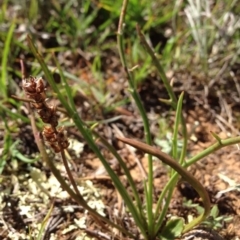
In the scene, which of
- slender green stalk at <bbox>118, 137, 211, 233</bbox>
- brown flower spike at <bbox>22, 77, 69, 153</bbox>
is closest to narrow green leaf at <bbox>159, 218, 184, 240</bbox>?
slender green stalk at <bbox>118, 137, 211, 233</bbox>

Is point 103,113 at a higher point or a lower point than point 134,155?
higher

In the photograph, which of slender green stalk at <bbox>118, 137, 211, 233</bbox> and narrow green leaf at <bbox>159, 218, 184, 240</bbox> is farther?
narrow green leaf at <bbox>159, 218, 184, 240</bbox>

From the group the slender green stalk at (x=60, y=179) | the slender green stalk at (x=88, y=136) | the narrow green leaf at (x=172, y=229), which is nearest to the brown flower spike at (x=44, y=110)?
the slender green stalk at (x=60, y=179)

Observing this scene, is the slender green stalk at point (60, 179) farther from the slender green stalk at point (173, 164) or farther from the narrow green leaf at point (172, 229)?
the slender green stalk at point (173, 164)

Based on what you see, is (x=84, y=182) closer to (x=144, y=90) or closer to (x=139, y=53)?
(x=144, y=90)

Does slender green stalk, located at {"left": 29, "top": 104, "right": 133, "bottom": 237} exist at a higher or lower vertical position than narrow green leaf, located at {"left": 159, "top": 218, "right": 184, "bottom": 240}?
higher

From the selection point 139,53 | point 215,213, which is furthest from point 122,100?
point 215,213

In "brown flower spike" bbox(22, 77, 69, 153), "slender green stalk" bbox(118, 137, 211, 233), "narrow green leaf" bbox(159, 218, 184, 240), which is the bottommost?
"narrow green leaf" bbox(159, 218, 184, 240)

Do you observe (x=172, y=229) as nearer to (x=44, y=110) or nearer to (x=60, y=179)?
(x=60, y=179)

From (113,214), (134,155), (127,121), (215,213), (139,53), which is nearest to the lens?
(215,213)

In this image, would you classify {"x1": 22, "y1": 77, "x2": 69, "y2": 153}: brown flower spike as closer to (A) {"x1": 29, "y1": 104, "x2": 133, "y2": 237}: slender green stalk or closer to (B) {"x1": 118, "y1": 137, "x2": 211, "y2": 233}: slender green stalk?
(A) {"x1": 29, "y1": 104, "x2": 133, "y2": 237}: slender green stalk

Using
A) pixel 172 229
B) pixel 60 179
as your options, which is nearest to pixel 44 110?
pixel 60 179
